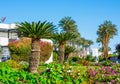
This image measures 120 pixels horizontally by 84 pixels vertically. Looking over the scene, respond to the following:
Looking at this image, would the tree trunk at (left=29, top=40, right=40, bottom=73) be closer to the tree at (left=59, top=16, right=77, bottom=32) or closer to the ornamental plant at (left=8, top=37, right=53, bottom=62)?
the ornamental plant at (left=8, top=37, right=53, bottom=62)

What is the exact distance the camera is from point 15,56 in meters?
48.2

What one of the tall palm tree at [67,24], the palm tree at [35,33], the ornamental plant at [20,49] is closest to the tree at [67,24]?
the tall palm tree at [67,24]

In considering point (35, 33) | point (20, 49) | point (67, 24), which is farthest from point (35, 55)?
point (67, 24)

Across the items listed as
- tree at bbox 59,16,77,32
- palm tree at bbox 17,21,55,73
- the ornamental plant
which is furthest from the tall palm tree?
palm tree at bbox 17,21,55,73

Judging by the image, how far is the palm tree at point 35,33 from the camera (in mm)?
25856

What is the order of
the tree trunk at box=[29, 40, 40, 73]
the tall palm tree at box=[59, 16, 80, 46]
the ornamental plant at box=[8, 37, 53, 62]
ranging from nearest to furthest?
the tree trunk at box=[29, 40, 40, 73] < the ornamental plant at box=[8, 37, 53, 62] < the tall palm tree at box=[59, 16, 80, 46]

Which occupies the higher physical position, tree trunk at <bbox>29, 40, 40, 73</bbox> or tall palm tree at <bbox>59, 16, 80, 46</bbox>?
tall palm tree at <bbox>59, 16, 80, 46</bbox>

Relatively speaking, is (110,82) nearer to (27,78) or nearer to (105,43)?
(27,78)

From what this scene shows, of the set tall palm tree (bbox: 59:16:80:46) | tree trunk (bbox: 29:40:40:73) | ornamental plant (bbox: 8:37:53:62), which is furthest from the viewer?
tall palm tree (bbox: 59:16:80:46)

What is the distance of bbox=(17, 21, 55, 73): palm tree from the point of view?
1018 inches

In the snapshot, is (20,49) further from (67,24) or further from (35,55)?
(67,24)

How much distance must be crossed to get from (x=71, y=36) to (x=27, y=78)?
2531 centimetres

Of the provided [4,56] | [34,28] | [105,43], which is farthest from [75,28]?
[34,28]

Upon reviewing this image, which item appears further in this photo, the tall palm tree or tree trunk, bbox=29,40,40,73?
the tall palm tree
